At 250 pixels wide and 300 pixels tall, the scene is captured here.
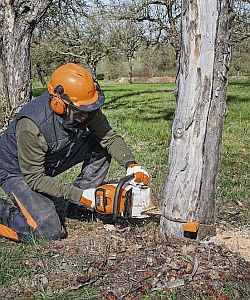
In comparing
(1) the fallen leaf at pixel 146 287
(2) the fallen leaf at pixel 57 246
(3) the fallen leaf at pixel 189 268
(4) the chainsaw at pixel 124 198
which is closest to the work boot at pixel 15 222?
(2) the fallen leaf at pixel 57 246

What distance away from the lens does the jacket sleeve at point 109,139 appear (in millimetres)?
3380

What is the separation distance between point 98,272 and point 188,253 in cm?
67

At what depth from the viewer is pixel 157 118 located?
9.25m

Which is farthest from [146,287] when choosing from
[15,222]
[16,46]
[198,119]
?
[16,46]

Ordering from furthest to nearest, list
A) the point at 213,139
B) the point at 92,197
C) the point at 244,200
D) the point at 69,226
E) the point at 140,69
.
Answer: the point at 140,69 < the point at 244,200 < the point at 69,226 < the point at 92,197 < the point at 213,139

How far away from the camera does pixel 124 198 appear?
2867mm

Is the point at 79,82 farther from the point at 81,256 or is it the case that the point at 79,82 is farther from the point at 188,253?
the point at 188,253

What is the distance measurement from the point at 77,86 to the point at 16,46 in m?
4.33

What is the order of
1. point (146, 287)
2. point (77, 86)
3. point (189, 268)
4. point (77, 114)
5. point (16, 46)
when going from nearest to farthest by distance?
point (146, 287) → point (189, 268) → point (77, 86) → point (77, 114) → point (16, 46)

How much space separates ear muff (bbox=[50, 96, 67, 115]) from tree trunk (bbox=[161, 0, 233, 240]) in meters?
0.84

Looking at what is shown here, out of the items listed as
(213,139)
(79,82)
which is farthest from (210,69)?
(79,82)

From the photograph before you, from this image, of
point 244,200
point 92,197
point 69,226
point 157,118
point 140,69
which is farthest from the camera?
point 140,69

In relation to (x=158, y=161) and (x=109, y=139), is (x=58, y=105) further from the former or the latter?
(x=158, y=161)

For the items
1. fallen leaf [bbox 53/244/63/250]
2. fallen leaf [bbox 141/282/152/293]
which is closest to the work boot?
fallen leaf [bbox 53/244/63/250]
